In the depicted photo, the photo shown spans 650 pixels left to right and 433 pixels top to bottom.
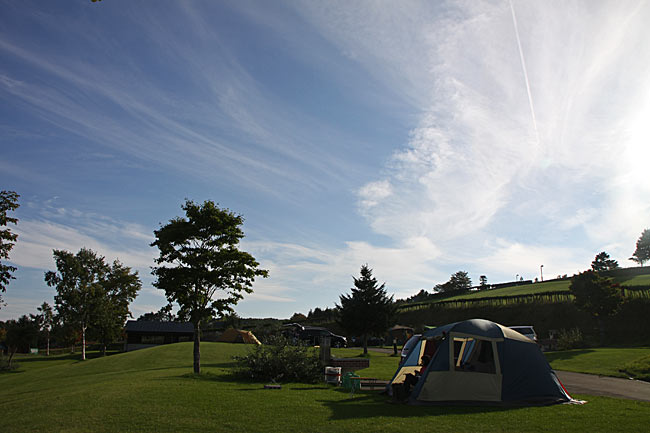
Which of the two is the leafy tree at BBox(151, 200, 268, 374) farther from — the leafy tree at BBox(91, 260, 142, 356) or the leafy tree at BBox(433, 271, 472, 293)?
the leafy tree at BBox(433, 271, 472, 293)

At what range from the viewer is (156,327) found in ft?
211

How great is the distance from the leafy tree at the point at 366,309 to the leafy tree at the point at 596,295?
15778 mm

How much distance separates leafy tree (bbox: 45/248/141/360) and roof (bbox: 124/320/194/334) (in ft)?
20.0

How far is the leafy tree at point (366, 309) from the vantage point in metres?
37.6

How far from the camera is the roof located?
205 ft

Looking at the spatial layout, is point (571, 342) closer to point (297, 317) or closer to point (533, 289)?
point (533, 289)

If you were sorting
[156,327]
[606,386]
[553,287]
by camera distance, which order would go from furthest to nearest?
1. [156,327]
2. [553,287]
3. [606,386]

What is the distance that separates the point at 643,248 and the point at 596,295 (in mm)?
77592

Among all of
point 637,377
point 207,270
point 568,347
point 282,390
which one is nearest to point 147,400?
point 282,390

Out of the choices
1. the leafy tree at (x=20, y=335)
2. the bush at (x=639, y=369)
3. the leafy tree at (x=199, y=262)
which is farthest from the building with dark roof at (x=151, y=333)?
the bush at (x=639, y=369)

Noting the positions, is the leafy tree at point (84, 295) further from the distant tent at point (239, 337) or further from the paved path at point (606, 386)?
the paved path at point (606, 386)

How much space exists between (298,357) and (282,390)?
327cm

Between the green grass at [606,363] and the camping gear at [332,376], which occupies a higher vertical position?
the camping gear at [332,376]

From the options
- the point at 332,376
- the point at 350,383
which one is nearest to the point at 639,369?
the point at 350,383
